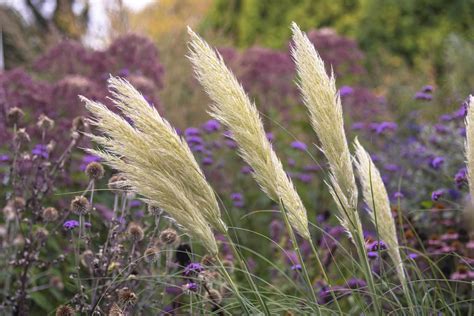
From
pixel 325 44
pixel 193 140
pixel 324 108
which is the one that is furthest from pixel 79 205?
pixel 325 44

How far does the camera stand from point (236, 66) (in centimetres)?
748

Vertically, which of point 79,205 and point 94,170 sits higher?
point 94,170

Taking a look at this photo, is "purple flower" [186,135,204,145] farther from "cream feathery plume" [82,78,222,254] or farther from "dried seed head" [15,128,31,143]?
"cream feathery plume" [82,78,222,254]

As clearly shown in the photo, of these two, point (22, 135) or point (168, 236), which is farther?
point (22, 135)

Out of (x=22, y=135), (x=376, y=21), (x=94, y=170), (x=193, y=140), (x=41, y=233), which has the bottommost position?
(x=41, y=233)

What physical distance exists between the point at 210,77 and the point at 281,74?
5.55m

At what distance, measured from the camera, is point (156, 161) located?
2322 mm

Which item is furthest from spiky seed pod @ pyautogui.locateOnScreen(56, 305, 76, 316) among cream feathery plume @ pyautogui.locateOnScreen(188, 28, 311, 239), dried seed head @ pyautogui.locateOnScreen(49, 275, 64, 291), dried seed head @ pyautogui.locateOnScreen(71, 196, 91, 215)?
dried seed head @ pyautogui.locateOnScreen(49, 275, 64, 291)

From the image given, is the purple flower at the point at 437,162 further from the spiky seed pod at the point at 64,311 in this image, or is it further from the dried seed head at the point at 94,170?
the spiky seed pod at the point at 64,311

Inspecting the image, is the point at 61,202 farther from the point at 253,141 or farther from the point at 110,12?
the point at 110,12

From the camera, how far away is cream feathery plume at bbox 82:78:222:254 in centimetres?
227

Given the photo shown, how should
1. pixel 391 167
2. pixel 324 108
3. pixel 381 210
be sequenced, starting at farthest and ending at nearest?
1. pixel 391 167
2. pixel 381 210
3. pixel 324 108

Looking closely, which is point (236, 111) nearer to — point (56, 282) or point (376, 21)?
point (56, 282)

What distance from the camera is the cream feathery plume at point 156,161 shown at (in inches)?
89.2
